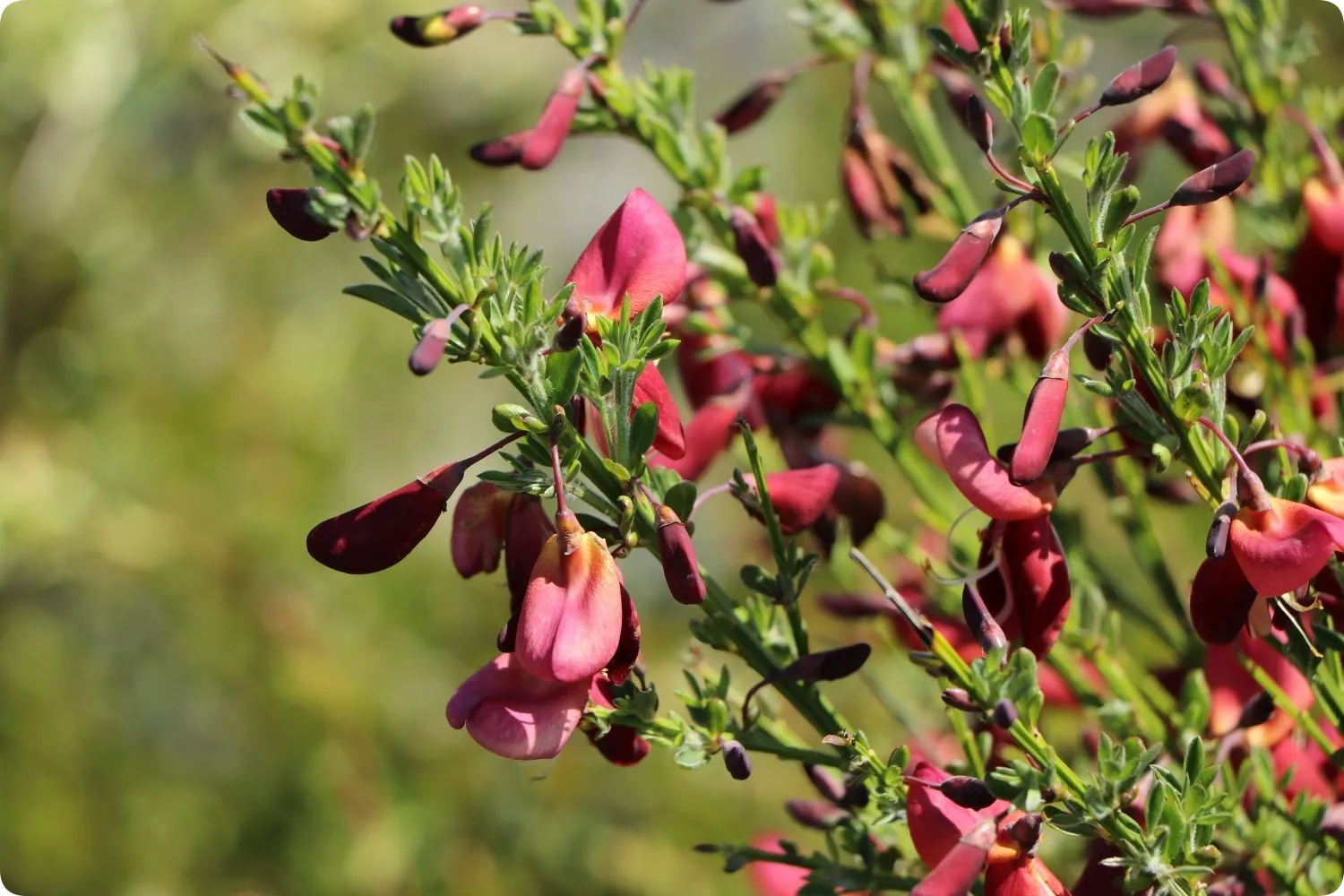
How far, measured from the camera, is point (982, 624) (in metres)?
0.40

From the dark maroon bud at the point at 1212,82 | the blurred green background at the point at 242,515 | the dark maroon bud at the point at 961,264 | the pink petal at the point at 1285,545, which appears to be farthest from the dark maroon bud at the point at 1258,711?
the blurred green background at the point at 242,515

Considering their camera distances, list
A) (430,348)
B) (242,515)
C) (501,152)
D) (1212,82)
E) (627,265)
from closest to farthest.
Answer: (430,348) < (627,265) < (501,152) < (1212,82) < (242,515)

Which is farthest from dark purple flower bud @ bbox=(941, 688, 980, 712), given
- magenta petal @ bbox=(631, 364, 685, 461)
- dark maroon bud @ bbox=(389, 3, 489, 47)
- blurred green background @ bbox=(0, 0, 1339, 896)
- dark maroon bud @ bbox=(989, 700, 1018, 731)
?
blurred green background @ bbox=(0, 0, 1339, 896)

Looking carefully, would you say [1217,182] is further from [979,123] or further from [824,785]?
[824,785]

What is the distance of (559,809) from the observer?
150 centimetres

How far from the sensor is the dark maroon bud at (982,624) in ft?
1.30

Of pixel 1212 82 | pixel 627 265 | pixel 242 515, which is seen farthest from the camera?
pixel 242 515

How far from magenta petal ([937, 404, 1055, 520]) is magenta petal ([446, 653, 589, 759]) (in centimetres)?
15

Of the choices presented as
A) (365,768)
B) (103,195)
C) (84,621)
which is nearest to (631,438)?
(365,768)

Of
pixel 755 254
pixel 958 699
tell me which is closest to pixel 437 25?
pixel 755 254

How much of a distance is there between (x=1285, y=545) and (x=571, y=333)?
0.76 feet

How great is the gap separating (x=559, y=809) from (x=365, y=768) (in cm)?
31

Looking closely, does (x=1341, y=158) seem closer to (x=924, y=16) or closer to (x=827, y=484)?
(x=924, y=16)

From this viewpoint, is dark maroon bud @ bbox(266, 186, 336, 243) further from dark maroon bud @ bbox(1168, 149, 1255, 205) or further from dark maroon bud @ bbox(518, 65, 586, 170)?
dark maroon bud @ bbox(1168, 149, 1255, 205)
